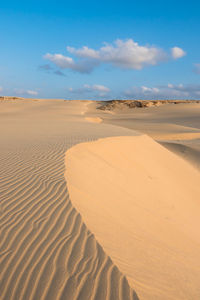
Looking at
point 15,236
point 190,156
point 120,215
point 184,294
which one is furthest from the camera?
point 190,156

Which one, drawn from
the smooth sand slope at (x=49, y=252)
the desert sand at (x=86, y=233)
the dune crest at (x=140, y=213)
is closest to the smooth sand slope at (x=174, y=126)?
the dune crest at (x=140, y=213)

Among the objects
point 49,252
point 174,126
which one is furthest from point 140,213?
point 174,126

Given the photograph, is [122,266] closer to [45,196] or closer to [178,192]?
[45,196]

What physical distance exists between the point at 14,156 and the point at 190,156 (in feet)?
37.5

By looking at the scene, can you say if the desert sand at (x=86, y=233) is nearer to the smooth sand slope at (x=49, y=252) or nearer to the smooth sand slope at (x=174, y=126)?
the smooth sand slope at (x=49, y=252)

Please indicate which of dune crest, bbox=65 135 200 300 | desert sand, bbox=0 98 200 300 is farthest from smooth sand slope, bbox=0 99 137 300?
dune crest, bbox=65 135 200 300

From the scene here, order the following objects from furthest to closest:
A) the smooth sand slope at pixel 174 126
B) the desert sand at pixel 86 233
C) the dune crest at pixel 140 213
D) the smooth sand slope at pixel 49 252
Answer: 1. the smooth sand slope at pixel 174 126
2. the dune crest at pixel 140 213
3. the desert sand at pixel 86 233
4. the smooth sand slope at pixel 49 252

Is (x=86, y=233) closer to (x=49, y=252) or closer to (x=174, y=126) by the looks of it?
(x=49, y=252)

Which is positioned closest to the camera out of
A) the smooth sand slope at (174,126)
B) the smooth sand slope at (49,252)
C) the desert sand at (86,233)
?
the smooth sand slope at (49,252)

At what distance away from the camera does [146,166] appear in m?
10.2

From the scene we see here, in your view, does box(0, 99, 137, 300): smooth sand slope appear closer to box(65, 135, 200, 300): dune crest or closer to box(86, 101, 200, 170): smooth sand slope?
box(65, 135, 200, 300): dune crest

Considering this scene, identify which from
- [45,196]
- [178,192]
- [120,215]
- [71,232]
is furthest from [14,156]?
[178,192]

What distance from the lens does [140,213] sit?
527 centimetres

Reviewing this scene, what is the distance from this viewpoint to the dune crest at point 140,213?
117 inches
